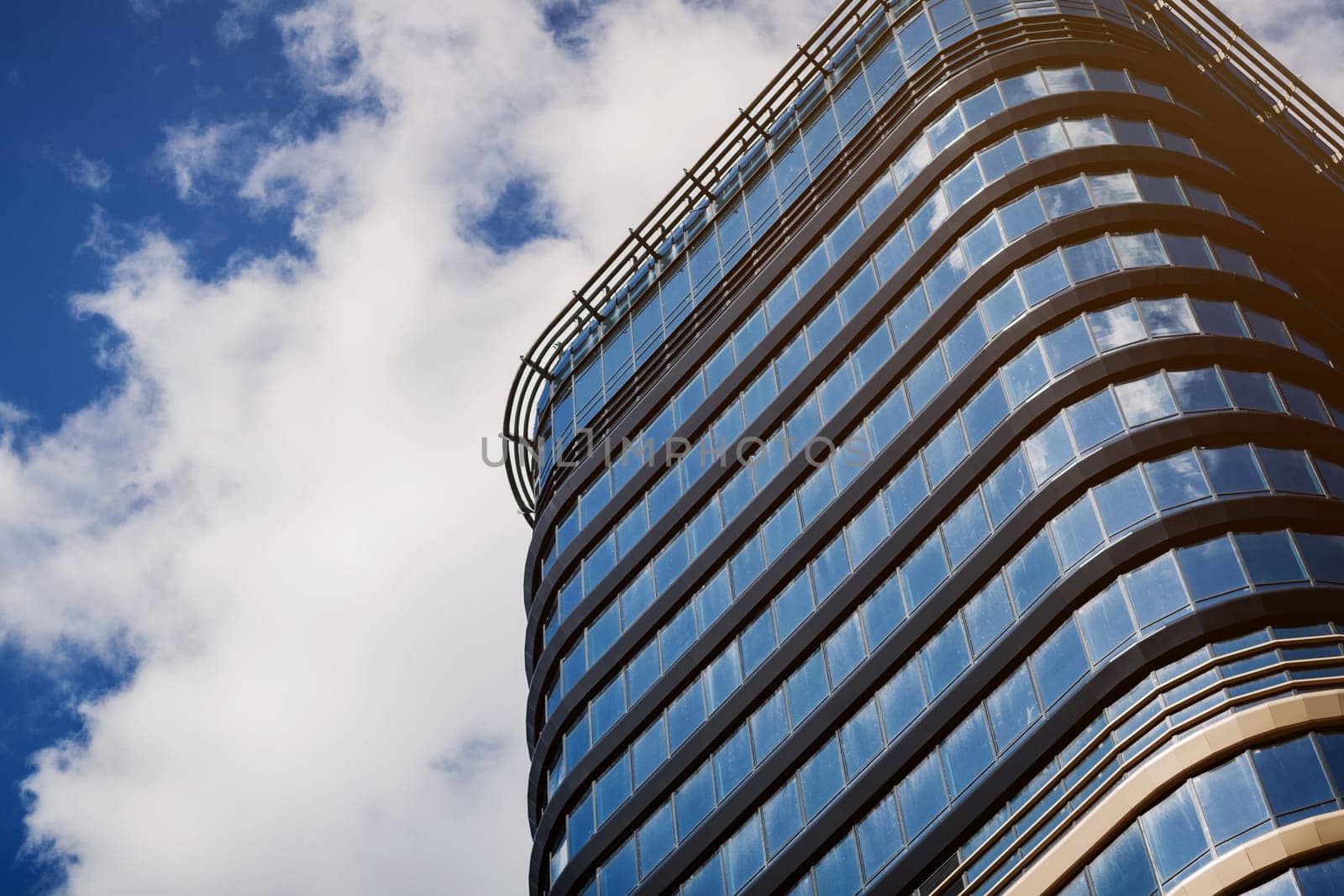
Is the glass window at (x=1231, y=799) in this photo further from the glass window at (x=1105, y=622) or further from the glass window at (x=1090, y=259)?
the glass window at (x=1090, y=259)

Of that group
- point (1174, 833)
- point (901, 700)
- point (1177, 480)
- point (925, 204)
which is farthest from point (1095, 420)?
point (925, 204)

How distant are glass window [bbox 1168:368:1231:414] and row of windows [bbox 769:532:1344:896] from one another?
12.7 feet

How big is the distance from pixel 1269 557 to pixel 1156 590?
8.71 feet

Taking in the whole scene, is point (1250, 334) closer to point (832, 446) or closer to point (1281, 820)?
point (832, 446)

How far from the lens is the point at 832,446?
A: 153ft

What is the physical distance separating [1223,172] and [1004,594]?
53.7ft

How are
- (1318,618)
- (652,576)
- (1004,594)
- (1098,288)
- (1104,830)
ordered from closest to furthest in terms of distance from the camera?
(1104,830)
(1318,618)
(1004,594)
(1098,288)
(652,576)

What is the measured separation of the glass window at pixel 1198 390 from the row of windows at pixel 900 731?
12.7ft

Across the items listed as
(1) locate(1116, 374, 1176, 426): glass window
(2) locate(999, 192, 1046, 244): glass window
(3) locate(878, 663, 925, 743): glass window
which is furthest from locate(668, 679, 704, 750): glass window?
(2) locate(999, 192, 1046, 244): glass window

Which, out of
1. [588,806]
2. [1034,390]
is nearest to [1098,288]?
[1034,390]

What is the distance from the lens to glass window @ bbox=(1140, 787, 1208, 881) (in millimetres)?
30562

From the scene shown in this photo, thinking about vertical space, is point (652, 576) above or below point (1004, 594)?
above

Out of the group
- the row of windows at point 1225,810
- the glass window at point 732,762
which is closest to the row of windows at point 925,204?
the glass window at point 732,762

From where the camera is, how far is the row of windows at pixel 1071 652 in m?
34.9
